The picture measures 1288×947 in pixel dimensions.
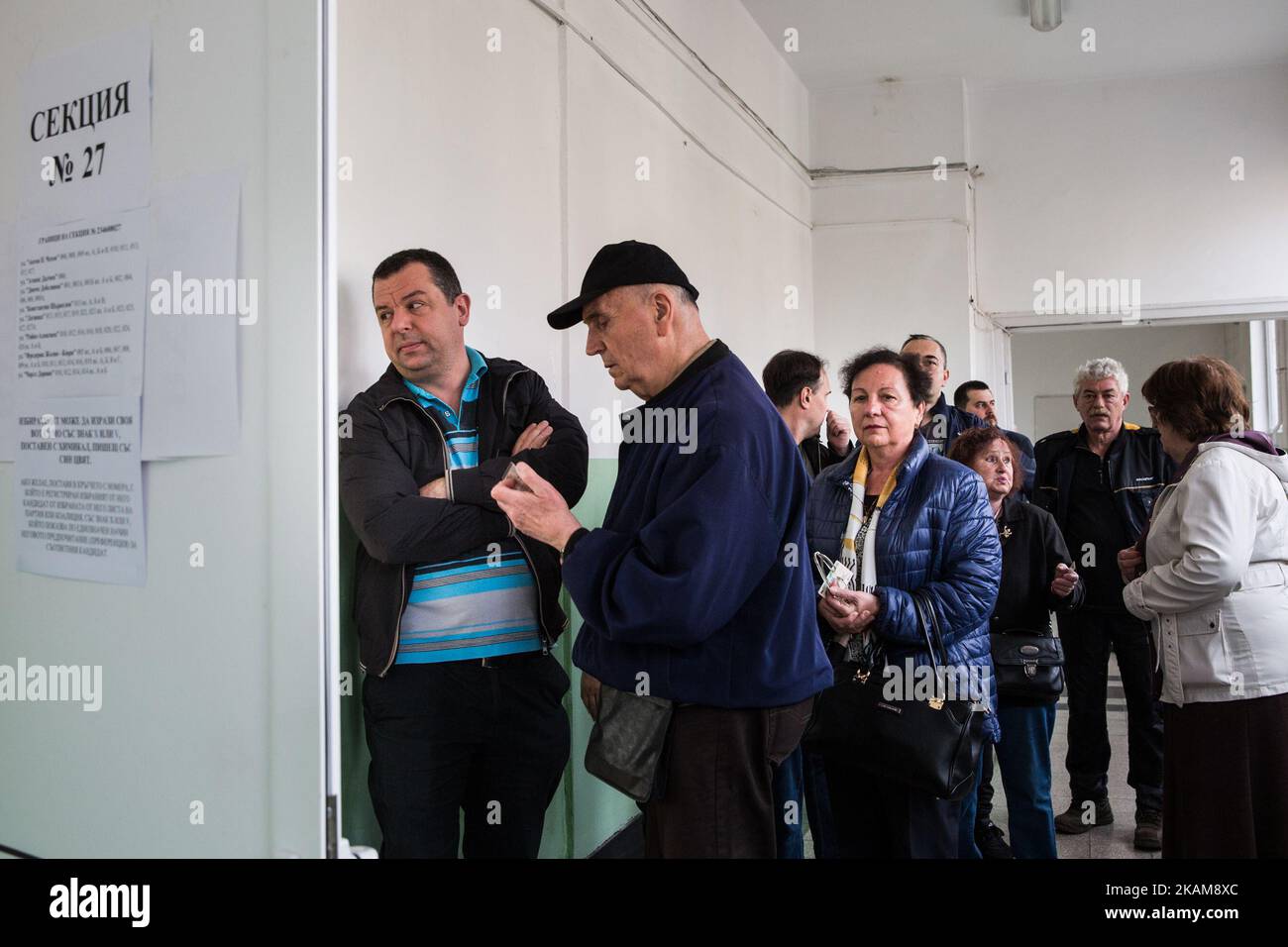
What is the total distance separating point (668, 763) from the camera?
1602 millimetres

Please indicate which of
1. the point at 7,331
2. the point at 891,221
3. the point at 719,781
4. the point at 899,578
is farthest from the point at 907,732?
the point at 891,221

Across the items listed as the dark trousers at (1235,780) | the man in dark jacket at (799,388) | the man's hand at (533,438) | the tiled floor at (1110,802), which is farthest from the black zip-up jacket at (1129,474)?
the man's hand at (533,438)

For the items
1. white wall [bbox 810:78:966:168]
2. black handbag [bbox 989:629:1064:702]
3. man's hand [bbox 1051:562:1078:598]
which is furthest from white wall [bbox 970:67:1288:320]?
black handbag [bbox 989:629:1064:702]

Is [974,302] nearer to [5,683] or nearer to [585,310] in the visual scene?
[585,310]

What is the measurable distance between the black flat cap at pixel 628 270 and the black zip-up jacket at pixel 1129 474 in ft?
8.53

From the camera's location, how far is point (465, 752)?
193cm

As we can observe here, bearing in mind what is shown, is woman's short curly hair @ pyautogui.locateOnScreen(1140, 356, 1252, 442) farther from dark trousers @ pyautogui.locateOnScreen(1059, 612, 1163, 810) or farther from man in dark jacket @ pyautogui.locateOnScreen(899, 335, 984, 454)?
dark trousers @ pyautogui.locateOnScreen(1059, 612, 1163, 810)

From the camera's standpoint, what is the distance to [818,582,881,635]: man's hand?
210 centimetres

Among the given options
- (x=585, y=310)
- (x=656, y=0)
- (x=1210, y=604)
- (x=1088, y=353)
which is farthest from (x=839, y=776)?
(x=1088, y=353)

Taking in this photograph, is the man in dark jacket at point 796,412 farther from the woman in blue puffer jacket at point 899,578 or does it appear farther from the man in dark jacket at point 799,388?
the woman in blue puffer jacket at point 899,578

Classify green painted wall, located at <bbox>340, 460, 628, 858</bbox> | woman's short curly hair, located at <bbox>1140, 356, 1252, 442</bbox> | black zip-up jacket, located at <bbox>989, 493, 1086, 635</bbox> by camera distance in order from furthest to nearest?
1. black zip-up jacket, located at <bbox>989, 493, 1086, 635</bbox>
2. woman's short curly hair, located at <bbox>1140, 356, 1252, 442</bbox>
3. green painted wall, located at <bbox>340, 460, 628, 858</bbox>

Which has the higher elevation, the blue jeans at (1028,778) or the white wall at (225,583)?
the white wall at (225,583)

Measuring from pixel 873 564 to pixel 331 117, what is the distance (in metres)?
1.53

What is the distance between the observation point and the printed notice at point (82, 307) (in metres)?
1.31
